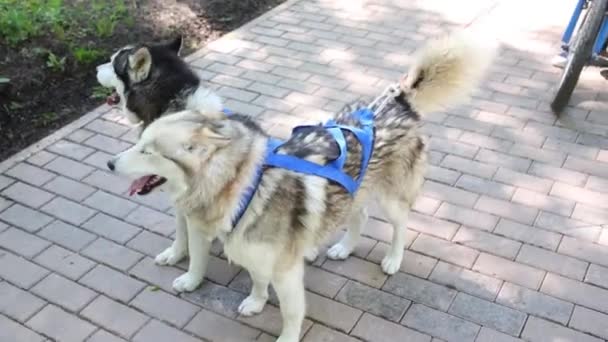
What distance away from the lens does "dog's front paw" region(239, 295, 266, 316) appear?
130 inches

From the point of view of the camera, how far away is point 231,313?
10.9 feet

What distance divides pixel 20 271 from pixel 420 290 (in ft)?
7.53

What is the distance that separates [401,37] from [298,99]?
1.58 metres

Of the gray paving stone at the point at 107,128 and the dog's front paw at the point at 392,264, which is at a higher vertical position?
the gray paving stone at the point at 107,128

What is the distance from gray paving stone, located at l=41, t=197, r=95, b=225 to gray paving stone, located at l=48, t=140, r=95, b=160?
52 centimetres

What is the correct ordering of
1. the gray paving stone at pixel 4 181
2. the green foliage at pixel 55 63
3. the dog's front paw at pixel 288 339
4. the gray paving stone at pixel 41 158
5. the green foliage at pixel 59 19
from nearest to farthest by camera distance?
the dog's front paw at pixel 288 339 → the gray paving stone at pixel 4 181 → the gray paving stone at pixel 41 158 → the green foliage at pixel 55 63 → the green foliage at pixel 59 19

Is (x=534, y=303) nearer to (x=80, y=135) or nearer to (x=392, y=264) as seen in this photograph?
(x=392, y=264)

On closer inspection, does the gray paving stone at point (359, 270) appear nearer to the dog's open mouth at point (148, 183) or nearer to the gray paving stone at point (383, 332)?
the gray paving stone at point (383, 332)

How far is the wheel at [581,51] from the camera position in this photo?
15.3 ft

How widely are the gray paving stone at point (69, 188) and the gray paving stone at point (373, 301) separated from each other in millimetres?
1933

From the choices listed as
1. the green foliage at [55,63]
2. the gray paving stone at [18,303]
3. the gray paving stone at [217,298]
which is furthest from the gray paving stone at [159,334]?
the green foliage at [55,63]

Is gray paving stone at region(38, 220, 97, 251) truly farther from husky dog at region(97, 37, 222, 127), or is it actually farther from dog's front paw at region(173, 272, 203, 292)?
husky dog at region(97, 37, 222, 127)

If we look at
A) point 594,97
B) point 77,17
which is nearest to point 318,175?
point 594,97

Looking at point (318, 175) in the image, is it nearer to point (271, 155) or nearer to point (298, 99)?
point (271, 155)
